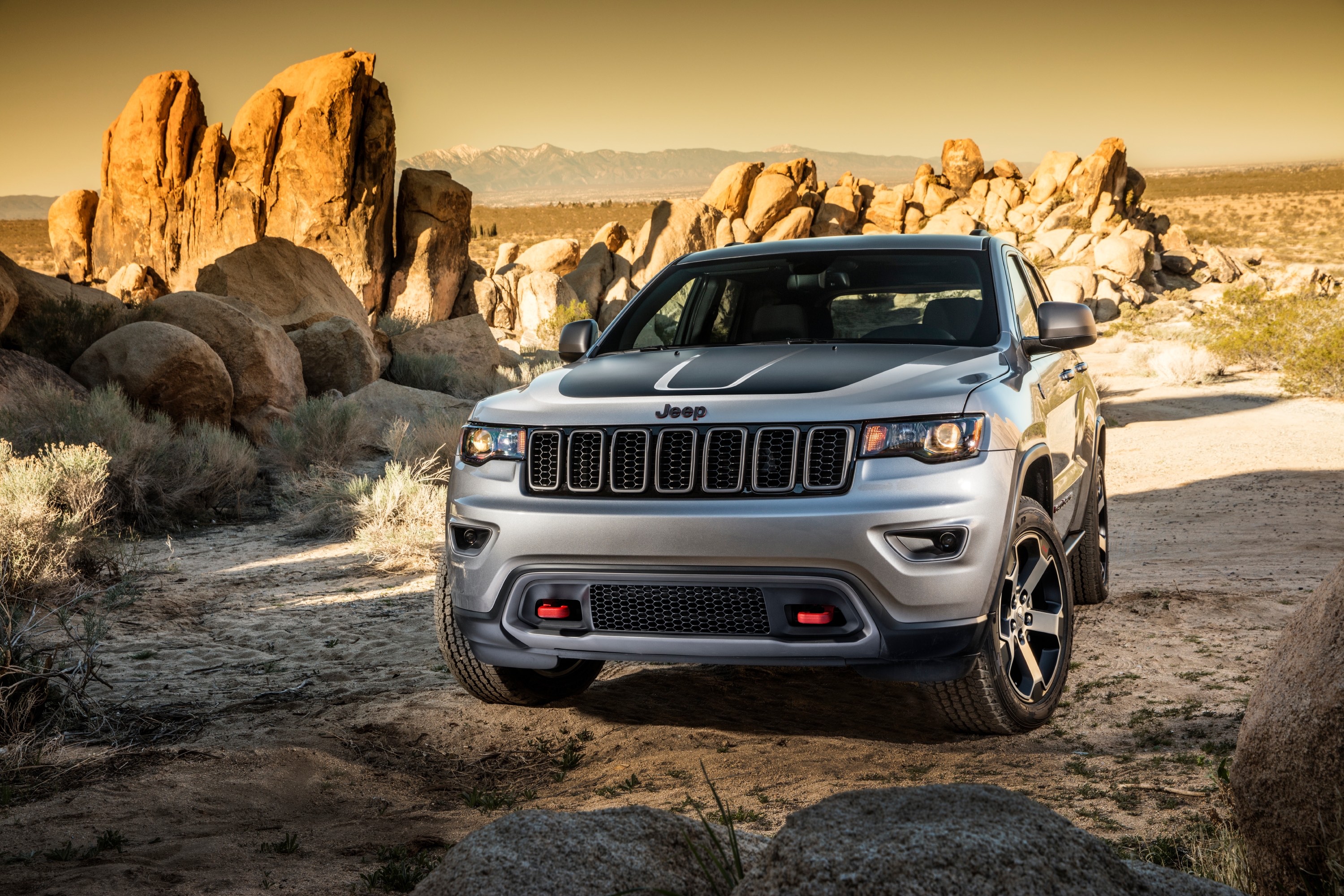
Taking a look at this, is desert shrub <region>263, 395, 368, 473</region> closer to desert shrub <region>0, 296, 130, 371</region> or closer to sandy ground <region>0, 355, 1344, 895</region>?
desert shrub <region>0, 296, 130, 371</region>

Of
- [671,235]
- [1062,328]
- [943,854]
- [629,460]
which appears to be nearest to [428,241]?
[671,235]

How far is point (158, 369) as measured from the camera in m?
13.3

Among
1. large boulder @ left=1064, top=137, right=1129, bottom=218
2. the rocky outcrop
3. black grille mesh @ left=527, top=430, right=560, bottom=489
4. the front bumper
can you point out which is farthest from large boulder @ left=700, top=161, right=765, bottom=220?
the front bumper

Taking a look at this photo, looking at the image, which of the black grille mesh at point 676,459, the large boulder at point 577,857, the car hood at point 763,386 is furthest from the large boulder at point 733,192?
the large boulder at point 577,857

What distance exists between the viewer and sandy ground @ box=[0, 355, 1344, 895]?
11.0ft

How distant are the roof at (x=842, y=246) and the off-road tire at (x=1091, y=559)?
1676 millimetres

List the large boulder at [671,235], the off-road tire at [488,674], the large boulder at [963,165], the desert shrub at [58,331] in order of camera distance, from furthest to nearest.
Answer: the large boulder at [963,165], the large boulder at [671,235], the desert shrub at [58,331], the off-road tire at [488,674]

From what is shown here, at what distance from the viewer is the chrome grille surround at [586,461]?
12.6 ft

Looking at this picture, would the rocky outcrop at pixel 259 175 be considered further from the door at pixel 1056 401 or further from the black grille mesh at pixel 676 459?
the black grille mesh at pixel 676 459

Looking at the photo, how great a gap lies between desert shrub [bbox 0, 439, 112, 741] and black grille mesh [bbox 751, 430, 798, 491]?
9.50 ft

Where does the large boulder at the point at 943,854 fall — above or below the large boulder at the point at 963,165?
below

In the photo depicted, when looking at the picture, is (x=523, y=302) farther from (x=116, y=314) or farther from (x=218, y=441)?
(x=218, y=441)

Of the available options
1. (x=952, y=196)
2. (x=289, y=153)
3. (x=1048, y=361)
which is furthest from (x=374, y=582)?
(x=952, y=196)

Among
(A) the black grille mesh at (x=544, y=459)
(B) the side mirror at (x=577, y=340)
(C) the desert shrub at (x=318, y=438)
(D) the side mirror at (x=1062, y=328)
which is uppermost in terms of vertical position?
(D) the side mirror at (x=1062, y=328)
